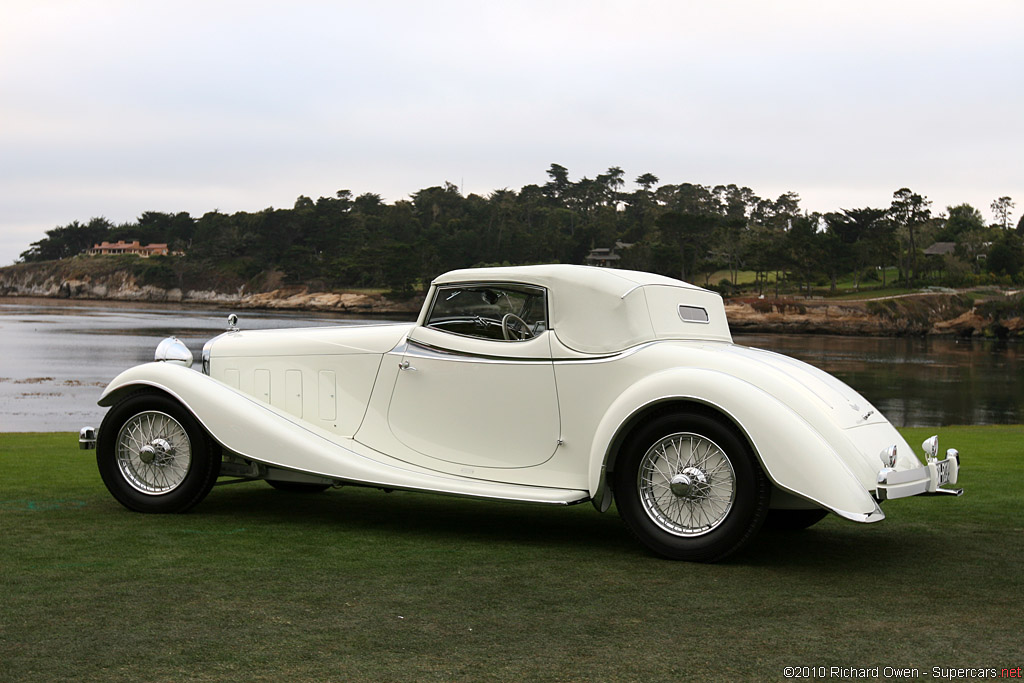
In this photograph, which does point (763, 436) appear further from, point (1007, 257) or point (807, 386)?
point (1007, 257)

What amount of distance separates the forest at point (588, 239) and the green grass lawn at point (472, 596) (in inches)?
4401

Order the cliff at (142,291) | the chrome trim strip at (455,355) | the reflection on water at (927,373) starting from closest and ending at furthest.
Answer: the chrome trim strip at (455,355) < the reflection on water at (927,373) < the cliff at (142,291)

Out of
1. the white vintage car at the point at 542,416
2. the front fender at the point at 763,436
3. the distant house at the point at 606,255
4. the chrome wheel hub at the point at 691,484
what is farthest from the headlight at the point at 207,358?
the distant house at the point at 606,255

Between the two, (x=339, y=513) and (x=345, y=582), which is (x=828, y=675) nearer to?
(x=345, y=582)

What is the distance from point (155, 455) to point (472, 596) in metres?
3.54

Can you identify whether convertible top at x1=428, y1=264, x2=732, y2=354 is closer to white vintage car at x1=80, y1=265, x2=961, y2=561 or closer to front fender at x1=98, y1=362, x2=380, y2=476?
white vintage car at x1=80, y1=265, x2=961, y2=561

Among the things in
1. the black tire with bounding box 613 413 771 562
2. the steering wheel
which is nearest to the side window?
the steering wheel

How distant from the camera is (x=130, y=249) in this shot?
190m

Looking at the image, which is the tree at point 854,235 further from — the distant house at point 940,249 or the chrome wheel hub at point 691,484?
the chrome wheel hub at point 691,484

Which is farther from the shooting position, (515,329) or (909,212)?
(909,212)

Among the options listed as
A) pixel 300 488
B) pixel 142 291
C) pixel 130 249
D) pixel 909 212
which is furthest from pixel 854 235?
pixel 130 249

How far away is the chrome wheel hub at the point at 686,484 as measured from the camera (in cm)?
571

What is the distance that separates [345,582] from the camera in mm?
5086

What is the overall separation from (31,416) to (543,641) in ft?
80.4
